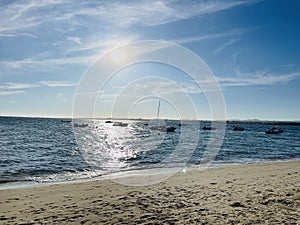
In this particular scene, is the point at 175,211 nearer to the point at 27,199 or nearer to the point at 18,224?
the point at 18,224

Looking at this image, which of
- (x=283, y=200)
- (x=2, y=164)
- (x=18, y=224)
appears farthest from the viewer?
(x=2, y=164)

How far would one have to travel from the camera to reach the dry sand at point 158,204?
8203 mm

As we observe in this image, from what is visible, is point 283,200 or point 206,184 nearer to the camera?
point 283,200

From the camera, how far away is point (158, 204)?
983cm

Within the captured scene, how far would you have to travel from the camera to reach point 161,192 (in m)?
11.8

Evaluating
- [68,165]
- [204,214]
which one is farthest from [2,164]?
[204,214]

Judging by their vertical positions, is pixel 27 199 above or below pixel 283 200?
below

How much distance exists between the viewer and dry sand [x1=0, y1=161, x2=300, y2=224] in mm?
8203

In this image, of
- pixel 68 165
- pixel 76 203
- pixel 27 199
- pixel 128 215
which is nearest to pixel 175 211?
pixel 128 215

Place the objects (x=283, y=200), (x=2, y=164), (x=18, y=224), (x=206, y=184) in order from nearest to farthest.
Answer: (x=18, y=224) → (x=283, y=200) → (x=206, y=184) → (x=2, y=164)

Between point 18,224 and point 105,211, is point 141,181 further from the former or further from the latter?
point 18,224

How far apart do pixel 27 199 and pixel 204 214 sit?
22.6 feet

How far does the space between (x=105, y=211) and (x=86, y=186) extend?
501 cm

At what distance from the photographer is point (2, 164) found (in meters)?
23.0
